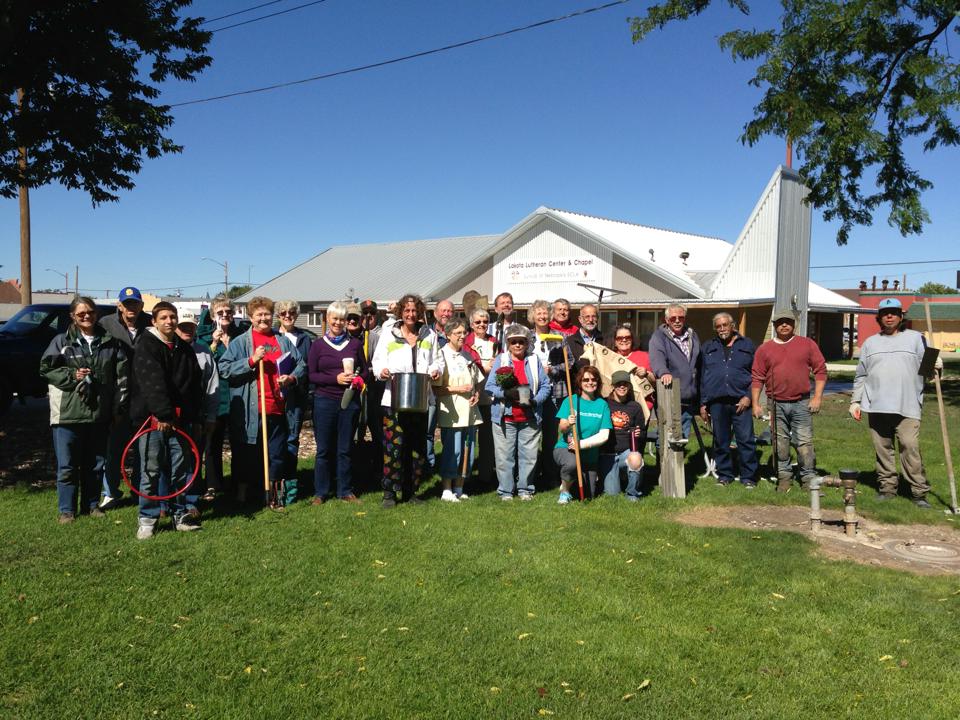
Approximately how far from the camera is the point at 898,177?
17.9 m

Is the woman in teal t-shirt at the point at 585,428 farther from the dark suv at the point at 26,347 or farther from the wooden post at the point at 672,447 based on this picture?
the dark suv at the point at 26,347

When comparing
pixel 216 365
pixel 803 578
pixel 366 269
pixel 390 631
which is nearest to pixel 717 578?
pixel 803 578

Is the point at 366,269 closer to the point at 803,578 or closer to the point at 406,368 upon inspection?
the point at 406,368

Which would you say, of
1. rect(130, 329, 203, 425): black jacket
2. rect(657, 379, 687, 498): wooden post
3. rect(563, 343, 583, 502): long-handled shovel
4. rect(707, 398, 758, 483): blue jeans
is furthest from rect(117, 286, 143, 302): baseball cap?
rect(707, 398, 758, 483): blue jeans

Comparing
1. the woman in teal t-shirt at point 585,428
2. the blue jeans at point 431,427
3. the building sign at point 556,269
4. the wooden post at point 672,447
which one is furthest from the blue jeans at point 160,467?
the building sign at point 556,269

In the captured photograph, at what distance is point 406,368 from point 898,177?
15806mm

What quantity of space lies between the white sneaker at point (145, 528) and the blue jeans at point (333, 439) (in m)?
1.59

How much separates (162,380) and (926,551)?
6231 millimetres

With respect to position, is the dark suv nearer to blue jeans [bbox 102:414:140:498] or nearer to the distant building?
blue jeans [bbox 102:414:140:498]

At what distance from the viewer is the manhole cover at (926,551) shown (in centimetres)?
576

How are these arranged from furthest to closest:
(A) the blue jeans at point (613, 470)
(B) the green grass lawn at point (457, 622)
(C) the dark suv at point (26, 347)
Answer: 1. (C) the dark suv at point (26, 347)
2. (A) the blue jeans at point (613, 470)
3. (B) the green grass lawn at point (457, 622)

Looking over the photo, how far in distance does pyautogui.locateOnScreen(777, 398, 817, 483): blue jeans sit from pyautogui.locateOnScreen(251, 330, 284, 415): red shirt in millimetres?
5158

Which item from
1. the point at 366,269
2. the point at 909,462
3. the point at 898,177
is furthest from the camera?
the point at 366,269

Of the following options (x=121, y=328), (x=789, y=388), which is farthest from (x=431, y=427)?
(x=789, y=388)
